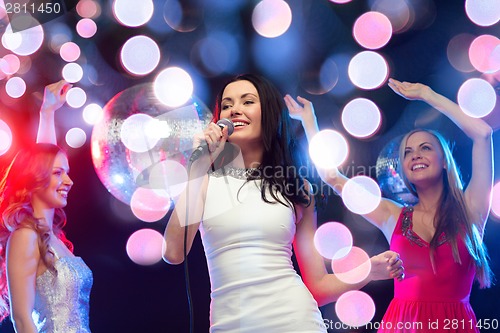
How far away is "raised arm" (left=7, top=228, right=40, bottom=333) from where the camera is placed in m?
1.88

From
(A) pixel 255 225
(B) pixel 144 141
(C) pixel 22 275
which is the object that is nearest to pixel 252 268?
(A) pixel 255 225

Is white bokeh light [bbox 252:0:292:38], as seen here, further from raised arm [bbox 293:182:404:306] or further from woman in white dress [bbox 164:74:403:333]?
raised arm [bbox 293:182:404:306]

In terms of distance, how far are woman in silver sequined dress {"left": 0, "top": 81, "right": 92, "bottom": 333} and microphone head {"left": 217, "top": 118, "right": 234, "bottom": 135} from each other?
1.00 m

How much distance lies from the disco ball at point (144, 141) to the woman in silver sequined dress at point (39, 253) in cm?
40

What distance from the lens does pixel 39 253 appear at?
204cm

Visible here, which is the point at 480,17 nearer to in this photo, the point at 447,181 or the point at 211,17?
the point at 447,181

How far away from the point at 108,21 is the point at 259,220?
2.03 meters

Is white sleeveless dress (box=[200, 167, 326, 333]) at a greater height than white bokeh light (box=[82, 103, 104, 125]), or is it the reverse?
white bokeh light (box=[82, 103, 104, 125])

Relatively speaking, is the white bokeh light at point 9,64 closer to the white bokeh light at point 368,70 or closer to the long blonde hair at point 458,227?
the white bokeh light at point 368,70

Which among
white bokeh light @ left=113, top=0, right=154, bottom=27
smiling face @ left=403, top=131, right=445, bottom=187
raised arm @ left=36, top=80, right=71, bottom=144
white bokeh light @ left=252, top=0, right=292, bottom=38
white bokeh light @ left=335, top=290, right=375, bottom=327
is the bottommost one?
white bokeh light @ left=335, top=290, right=375, bottom=327

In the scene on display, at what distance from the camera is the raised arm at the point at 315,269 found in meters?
1.43

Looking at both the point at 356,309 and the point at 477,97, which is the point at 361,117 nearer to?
the point at 477,97

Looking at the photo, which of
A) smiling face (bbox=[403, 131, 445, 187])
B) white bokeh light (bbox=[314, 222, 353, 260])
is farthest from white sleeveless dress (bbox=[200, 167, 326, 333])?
white bokeh light (bbox=[314, 222, 353, 260])

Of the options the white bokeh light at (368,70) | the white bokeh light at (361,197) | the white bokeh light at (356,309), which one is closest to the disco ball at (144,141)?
the white bokeh light at (361,197)
